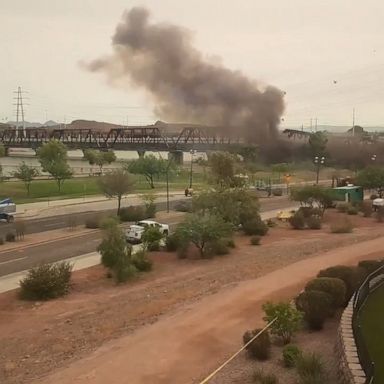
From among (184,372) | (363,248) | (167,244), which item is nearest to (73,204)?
(167,244)

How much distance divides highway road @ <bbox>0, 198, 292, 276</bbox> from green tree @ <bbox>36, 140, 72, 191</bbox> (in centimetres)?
3509

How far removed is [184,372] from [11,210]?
136 feet

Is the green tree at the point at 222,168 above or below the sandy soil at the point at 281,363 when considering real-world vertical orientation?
above

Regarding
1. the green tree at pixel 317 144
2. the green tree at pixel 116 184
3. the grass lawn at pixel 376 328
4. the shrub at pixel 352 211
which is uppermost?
the green tree at pixel 317 144

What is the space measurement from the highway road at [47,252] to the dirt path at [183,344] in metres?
12.7

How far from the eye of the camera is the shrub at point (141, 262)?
33.2 metres

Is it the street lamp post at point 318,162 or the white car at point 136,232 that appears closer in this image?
the white car at point 136,232

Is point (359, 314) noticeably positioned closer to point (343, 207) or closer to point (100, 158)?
point (343, 207)

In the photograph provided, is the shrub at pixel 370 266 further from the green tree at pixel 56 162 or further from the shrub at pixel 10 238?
the green tree at pixel 56 162

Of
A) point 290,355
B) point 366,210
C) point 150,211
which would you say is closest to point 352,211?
point 366,210

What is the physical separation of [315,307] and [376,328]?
2540mm

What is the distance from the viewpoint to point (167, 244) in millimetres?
39406

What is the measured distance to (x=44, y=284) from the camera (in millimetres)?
27531

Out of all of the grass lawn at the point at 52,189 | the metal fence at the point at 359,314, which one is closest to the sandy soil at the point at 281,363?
the metal fence at the point at 359,314
